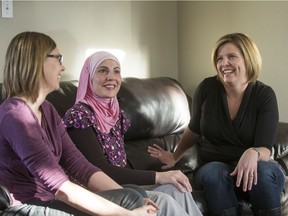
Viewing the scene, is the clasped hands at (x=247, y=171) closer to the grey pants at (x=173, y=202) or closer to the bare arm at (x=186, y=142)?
the grey pants at (x=173, y=202)

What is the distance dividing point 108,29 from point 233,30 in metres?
0.81

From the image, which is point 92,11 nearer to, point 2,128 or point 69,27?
point 69,27

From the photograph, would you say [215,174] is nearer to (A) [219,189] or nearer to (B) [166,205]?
(A) [219,189]

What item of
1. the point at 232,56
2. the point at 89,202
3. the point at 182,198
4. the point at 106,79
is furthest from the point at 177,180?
the point at 232,56

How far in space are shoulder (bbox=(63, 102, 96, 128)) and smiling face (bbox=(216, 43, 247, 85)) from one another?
67 centimetres

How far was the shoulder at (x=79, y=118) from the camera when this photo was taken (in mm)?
1739

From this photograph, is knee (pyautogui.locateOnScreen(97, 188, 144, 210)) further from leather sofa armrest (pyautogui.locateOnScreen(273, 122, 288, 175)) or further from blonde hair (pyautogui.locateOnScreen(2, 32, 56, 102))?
leather sofa armrest (pyautogui.locateOnScreen(273, 122, 288, 175))

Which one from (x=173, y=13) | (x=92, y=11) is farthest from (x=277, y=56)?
(x=92, y=11)

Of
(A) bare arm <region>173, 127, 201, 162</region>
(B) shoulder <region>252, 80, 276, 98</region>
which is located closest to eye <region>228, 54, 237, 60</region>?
(B) shoulder <region>252, 80, 276, 98</region>

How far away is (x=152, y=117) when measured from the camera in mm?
2355

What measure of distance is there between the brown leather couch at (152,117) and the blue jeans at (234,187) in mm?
358

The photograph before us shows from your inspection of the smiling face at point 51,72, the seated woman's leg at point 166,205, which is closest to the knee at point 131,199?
the seated woman's leg at point 166,205

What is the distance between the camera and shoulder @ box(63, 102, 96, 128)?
1.74 m

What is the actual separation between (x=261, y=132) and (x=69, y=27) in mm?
1296
